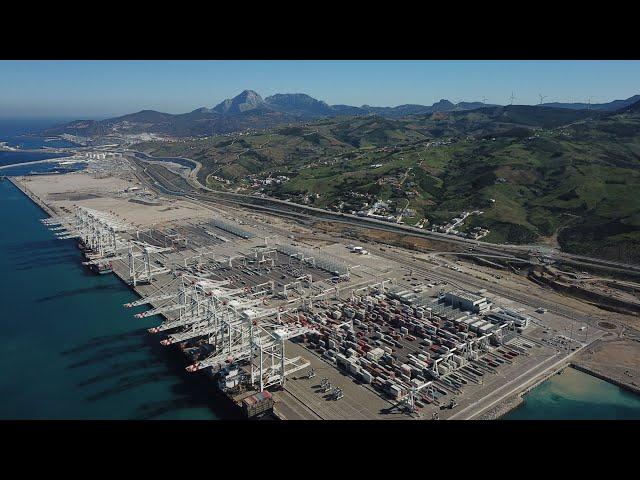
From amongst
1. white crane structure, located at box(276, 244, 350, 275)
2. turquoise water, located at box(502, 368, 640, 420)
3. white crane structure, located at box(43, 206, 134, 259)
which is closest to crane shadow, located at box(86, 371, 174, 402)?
white crane structure, located at box(276, 244, 350, 275)

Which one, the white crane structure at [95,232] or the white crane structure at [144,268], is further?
the white crane structure at [95,232]

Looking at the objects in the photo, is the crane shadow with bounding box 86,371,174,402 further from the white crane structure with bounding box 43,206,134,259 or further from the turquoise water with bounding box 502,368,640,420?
the white crane structure with bounding box 43,206,134,259

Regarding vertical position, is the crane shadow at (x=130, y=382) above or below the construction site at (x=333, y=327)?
below

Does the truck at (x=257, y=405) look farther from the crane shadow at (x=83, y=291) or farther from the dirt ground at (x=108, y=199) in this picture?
the dirt ground at (x=108, y=199)

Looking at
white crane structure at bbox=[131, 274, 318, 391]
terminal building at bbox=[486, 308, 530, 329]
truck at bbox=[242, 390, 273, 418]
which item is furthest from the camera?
terminal building at bbox=[486, 308, 530, 329]

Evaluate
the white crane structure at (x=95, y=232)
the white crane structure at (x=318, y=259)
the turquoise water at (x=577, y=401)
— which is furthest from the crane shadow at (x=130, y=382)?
the white crane structure at (x=95, y=232)

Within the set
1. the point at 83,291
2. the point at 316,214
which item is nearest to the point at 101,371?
the point at 83,291

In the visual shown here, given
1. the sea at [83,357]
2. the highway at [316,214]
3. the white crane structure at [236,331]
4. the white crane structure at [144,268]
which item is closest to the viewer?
the sea at [83,357]
